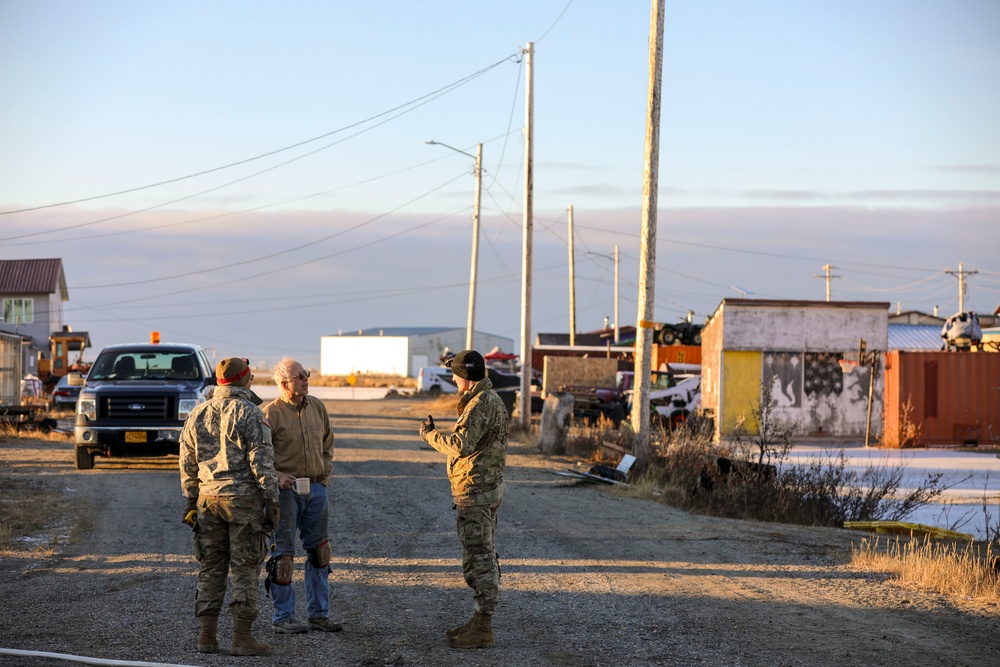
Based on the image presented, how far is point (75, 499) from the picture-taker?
14.4 metres

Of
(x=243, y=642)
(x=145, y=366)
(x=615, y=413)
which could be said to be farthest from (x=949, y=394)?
(x=243, y=642)

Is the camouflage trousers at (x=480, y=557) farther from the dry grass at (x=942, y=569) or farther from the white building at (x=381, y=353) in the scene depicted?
the white building at (x=381, y=353)

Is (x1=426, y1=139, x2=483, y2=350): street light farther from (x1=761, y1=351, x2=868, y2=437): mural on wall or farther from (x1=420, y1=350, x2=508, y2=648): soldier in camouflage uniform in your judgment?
(x1=420, y1=350, x2=508, y2=648): soldier in camouflage uniform

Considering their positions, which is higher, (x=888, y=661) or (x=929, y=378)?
(x=929, y=378)

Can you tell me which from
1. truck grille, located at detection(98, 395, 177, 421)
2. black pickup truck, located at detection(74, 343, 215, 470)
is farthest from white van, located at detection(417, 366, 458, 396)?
truck grille, located at detection(98, 395, 177, 421)

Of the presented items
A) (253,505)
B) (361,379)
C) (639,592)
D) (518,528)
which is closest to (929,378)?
(518,528)

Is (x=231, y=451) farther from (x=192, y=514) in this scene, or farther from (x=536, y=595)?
(x=536, y=595)

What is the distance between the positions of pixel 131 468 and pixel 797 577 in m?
12.3

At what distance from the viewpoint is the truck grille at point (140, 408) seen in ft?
56.2

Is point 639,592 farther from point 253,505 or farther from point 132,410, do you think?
point 132,410

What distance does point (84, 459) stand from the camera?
17859 mm

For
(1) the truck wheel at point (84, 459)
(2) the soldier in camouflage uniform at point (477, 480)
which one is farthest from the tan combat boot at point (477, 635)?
(1) the truck wheel at point (84, 459)

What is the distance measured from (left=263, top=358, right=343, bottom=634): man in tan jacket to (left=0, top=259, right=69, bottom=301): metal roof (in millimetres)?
62329

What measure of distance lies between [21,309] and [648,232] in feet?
181
